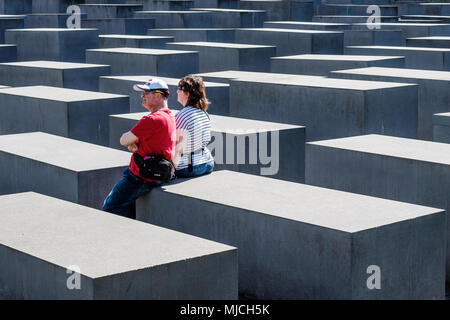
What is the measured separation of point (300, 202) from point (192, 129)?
1.22 meters

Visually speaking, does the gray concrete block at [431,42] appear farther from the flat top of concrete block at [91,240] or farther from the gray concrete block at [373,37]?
the flat top of concrete block at [91,240]

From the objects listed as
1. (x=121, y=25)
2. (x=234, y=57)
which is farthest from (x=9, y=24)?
(x=234, y=57)

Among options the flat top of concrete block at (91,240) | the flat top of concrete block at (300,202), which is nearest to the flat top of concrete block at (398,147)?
the flat top of concrete block at (300,202)

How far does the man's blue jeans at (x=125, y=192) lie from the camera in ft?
22.0

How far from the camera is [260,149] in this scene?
29.3ft

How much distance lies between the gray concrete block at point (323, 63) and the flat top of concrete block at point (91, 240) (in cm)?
893

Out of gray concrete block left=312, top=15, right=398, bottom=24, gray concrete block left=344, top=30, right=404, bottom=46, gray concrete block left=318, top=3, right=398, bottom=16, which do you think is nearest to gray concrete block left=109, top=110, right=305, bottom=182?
gray concrete block left=344, top=30, right=404, bottom=46

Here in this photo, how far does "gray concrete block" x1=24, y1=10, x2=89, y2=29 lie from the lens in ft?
76.4

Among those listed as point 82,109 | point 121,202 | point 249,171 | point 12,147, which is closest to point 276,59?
point 82,109

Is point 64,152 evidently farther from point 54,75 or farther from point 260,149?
point 54,75

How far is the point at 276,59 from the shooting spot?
15203 millimetres

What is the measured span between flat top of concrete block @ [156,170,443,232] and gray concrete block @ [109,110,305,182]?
1.60 metres

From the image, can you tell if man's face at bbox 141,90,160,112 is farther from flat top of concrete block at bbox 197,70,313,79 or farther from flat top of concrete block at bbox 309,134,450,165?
flat top of concrete block at bbox 197,70,313,79
